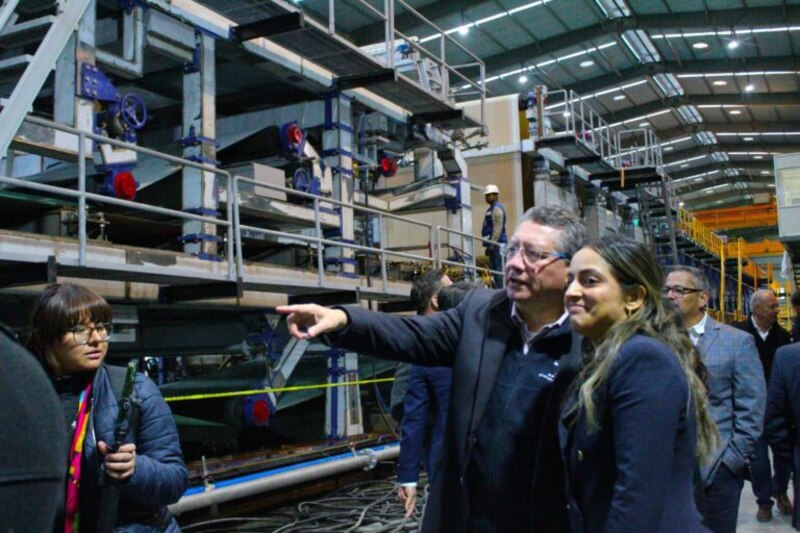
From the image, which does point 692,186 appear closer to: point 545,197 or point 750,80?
point 750,80

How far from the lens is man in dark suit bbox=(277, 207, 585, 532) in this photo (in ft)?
7.52

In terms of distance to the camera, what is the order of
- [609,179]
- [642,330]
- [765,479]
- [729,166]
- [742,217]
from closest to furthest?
[642,330] → [765,479] → [609,179] → [742,217] → [729,166]

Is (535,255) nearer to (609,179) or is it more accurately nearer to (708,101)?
(609,179)

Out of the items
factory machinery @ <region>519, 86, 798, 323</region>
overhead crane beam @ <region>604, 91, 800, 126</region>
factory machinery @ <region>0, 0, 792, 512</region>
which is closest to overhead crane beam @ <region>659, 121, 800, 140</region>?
overhead crane beam @ <region>604, 91, 800, 126</region>

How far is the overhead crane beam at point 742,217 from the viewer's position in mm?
32375

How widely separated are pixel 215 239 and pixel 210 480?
2.46m

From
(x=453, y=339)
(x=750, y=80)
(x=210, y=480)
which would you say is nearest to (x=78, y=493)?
(x=453, y=339)

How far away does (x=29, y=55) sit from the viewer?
5.80 meters

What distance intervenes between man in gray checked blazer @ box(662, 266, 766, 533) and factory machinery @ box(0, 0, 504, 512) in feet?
13.0

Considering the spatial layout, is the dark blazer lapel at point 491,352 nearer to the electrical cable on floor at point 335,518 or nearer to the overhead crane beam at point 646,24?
the electrical cable on floor at point 335,518

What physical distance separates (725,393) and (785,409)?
0.48 meters

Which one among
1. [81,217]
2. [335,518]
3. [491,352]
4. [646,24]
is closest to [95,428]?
[491,352]

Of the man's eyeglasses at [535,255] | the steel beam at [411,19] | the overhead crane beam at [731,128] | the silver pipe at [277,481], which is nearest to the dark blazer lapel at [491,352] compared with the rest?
the man's eyeglasses at [535,255]

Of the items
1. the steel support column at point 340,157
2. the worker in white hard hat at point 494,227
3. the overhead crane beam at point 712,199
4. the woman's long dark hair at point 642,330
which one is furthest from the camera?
the overhead crane beam at point 712,199
